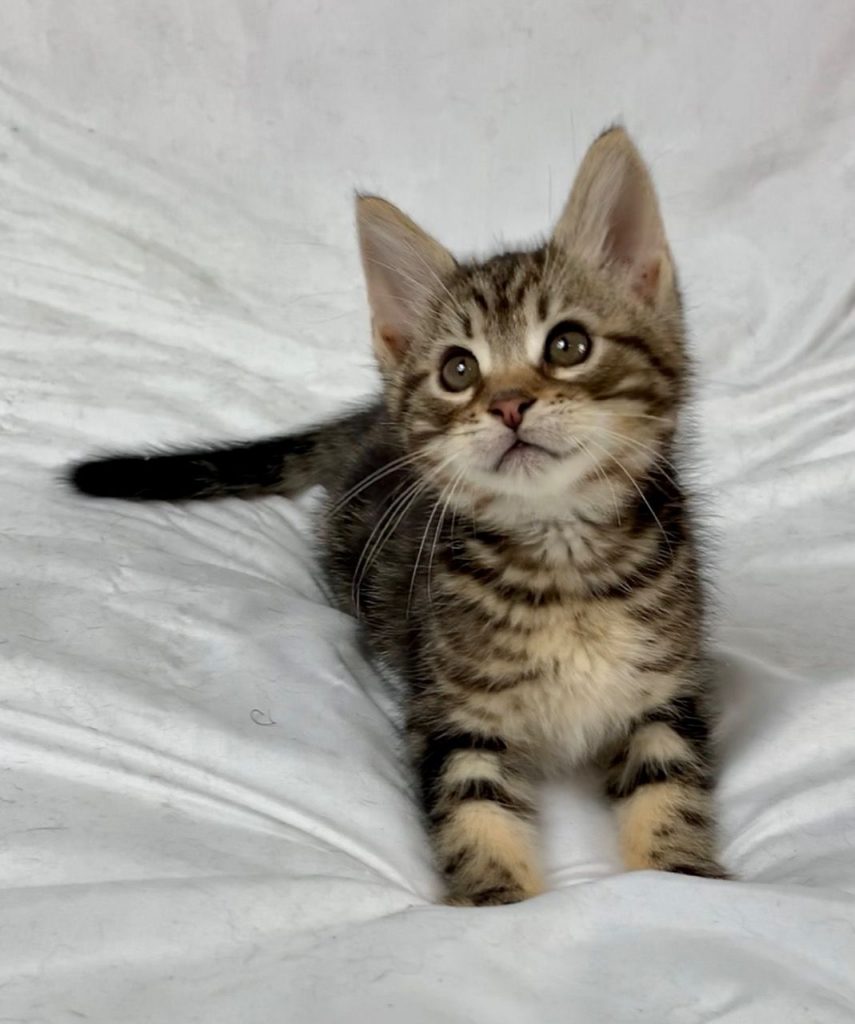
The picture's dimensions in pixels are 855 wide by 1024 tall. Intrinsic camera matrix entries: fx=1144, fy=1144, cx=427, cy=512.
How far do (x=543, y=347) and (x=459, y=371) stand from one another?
0.12 m

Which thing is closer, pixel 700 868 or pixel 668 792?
pixel 700 868

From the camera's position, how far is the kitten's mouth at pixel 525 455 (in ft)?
4.34

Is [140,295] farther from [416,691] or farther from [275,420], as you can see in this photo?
[416,691]

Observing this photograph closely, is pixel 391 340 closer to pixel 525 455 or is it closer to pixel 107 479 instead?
pixel 525 455

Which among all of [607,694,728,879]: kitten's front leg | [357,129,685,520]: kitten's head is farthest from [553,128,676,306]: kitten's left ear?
[607,694,728,879]: kitten's front leg

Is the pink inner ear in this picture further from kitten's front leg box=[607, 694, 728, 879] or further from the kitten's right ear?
kitten's front leg box=[607, 694, 728, 879]

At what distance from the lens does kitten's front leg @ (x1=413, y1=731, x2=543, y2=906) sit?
4.33 ft

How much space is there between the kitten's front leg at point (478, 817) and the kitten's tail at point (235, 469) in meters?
0.80

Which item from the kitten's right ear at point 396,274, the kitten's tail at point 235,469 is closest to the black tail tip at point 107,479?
the kitten's tail at point 235,469

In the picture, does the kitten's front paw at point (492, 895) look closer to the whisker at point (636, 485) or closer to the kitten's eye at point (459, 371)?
the whisker at point (636, 485)

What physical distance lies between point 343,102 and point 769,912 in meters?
2.20

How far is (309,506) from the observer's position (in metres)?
2.25

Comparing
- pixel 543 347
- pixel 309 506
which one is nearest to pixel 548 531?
pixel 543 347

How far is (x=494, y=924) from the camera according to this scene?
1.15 metres
